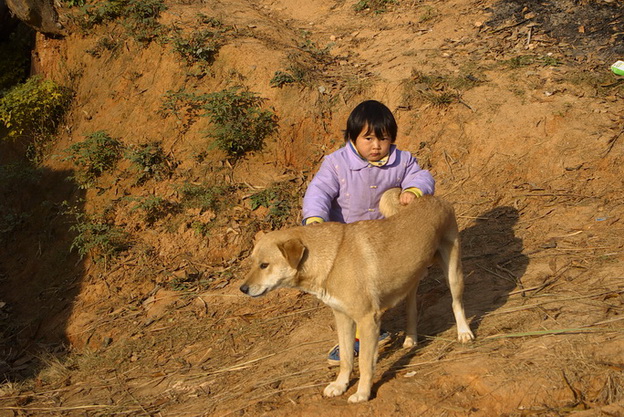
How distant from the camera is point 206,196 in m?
8.83

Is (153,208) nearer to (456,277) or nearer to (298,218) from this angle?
(298,218)

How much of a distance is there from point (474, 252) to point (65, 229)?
6.64 meters

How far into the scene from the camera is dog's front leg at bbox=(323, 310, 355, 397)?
4.29 metres

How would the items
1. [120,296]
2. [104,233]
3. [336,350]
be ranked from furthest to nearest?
[104,233], [120,296], [336,350]

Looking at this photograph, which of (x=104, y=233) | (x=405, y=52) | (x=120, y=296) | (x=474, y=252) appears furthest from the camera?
(x=405, y=52)

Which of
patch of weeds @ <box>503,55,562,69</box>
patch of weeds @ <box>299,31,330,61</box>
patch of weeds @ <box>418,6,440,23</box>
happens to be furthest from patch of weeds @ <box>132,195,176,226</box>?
patch of weeds @ <box>418,6,440,23</box>

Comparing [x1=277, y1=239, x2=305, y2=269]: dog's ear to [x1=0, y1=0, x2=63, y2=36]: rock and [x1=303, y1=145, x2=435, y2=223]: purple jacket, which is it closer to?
[x1=303, y1=145, x2=435, y2=223]: purple jacket

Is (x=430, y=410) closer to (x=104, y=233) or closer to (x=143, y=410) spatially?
(x=143, y=410)

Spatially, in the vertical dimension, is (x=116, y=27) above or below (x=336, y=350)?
above

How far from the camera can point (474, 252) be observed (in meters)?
6.65

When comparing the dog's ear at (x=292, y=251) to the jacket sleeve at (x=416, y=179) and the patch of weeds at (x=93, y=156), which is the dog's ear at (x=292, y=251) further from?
the patch of weeds at (x=93, y=156)

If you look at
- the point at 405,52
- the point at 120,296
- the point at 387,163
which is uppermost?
the point at 405,52

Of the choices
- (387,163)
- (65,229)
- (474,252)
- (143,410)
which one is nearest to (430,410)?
(387,163)

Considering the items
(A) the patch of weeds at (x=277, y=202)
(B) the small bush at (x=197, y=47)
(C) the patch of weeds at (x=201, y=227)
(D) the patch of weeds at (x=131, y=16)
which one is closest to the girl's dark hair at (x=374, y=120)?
(A) the patch of weeds at (x=277, y=202)
